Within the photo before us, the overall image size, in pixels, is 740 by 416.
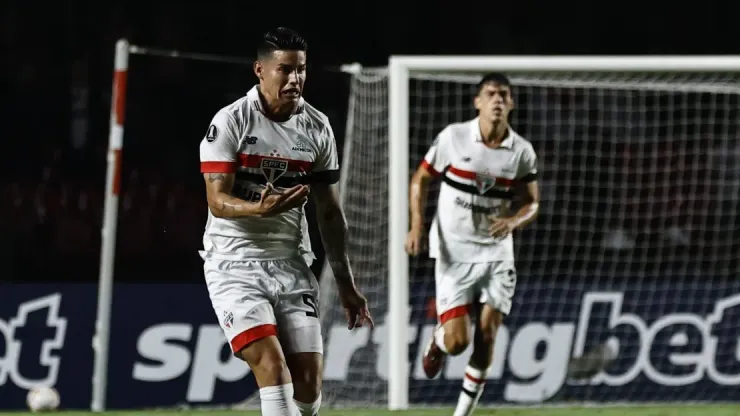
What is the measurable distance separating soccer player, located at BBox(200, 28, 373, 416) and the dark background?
4.14 m

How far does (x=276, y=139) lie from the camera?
13.8ft

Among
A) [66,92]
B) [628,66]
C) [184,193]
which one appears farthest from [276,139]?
[66,92]

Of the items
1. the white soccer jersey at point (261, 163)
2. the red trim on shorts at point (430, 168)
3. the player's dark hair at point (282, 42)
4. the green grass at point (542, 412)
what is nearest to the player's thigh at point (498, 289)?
the red trim on shorts at point (430, 168)

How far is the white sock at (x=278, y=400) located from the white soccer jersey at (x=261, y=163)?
48 centimetres

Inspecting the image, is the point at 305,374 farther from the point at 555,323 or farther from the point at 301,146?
the point at 555,323

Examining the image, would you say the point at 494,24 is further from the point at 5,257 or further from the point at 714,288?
the point at 5,257

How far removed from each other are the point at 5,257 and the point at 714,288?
4899 millimetres

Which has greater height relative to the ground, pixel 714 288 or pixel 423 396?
pixel 714 288

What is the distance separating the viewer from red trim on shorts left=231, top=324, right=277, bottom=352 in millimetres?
4083

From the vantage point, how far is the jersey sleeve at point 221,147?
4094mm

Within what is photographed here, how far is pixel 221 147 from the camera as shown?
13.5ft

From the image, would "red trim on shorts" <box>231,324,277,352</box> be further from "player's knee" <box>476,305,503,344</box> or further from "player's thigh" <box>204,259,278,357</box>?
"player's knee" <box>476,305,503,344</box>

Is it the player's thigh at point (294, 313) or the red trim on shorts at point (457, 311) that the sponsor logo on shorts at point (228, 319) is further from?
the red trim on shorts at point (457, 311)

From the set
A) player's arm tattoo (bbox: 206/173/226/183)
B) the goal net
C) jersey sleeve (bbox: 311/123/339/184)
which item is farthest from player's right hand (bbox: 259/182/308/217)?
the goal net
